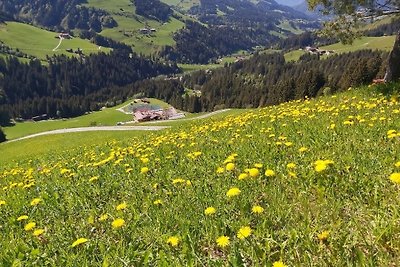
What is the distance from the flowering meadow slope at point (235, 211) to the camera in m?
3.55

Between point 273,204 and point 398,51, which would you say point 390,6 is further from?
point 273,204

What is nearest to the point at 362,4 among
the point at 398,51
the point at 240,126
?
the point at 398,51

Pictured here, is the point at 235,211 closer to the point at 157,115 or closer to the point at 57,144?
the point at 57,144

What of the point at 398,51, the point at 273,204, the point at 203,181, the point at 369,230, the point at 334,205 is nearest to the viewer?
the point at 369,230

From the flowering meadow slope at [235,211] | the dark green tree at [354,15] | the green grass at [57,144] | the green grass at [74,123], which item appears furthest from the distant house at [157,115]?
the flowering meadow slope at [235,211]

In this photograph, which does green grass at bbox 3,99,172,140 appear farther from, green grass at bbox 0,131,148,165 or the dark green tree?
the dark green tree

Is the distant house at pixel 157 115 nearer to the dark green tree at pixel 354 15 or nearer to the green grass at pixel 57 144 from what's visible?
the green grass at pixel 57 144

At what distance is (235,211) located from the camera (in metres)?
4.80

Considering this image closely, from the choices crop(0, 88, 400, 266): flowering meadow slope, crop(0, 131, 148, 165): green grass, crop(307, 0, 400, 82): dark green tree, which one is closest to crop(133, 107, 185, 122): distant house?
crop(0, 131, 148, 165): green grass

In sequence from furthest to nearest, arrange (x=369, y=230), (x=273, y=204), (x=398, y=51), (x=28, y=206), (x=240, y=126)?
→ 1. (x=398, y=51)
2. (x=240, y=126)
3. (x=28, y=206)
4. (x=273, y=204)
5. (x=369, y=230)

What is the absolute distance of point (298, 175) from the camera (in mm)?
5484

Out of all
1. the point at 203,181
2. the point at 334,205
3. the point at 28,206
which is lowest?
the point at 28,206

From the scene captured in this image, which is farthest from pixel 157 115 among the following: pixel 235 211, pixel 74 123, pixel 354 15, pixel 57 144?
pixel 235 211

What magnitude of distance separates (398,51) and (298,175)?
62.4ft
